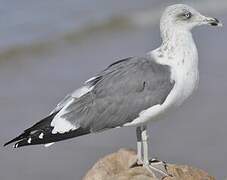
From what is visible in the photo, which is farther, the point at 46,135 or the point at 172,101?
the point at 46,135

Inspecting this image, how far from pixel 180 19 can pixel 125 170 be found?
1299 mm

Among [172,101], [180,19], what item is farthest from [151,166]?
[180,19]

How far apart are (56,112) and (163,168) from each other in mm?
982

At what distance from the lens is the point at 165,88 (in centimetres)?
723

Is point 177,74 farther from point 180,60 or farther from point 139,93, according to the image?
point 139,93

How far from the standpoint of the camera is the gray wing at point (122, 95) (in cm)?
728

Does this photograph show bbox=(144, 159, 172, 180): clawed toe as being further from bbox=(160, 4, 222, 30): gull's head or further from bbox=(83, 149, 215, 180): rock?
bbox=(160, 4, 222, 30): gull's head

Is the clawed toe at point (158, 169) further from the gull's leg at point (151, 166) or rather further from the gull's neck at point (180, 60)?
the gull's neck at point (180, 60)

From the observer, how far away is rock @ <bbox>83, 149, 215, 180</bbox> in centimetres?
738

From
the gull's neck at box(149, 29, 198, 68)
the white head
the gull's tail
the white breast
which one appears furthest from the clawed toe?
the white head

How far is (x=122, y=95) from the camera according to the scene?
7332 mm

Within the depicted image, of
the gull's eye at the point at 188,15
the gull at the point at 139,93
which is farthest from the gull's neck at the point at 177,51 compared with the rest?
the gull's eye at the point at 188,15

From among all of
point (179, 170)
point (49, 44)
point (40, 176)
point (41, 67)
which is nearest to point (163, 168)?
point (179, 170)

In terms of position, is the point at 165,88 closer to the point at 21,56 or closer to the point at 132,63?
the point at 132,63
